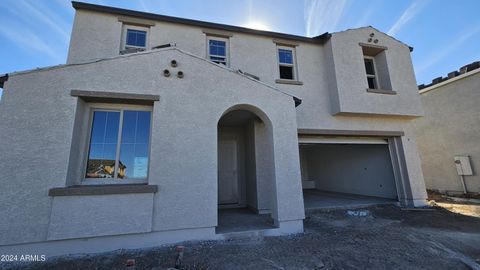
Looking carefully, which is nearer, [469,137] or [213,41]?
[213,41]

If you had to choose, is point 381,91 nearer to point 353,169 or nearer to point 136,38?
point 353,169

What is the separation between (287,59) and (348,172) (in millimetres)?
7863

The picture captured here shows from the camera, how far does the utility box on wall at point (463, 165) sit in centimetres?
1059

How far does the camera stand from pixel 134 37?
772 cm

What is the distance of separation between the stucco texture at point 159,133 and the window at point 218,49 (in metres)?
2.94

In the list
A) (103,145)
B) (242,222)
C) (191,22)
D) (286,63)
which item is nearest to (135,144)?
(103,145)

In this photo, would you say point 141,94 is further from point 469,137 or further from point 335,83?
point 469,137

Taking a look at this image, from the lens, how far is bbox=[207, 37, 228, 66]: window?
322 inches

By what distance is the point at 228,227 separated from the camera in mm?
5227

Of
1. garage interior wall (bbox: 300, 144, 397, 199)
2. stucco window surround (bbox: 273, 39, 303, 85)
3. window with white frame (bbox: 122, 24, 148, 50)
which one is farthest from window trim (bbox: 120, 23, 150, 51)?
garage interior wall (bbox: 300, 144, 397, 199)

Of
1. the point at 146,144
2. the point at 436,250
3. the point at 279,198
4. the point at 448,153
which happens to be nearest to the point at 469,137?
the point at 448,153

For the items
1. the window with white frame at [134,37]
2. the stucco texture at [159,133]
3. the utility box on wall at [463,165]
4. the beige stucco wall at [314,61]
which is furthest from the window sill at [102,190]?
the utility box on wall at [463,165]

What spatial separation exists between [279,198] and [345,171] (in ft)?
29.9

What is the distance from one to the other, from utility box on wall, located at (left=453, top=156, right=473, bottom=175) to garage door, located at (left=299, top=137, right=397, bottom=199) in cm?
482
